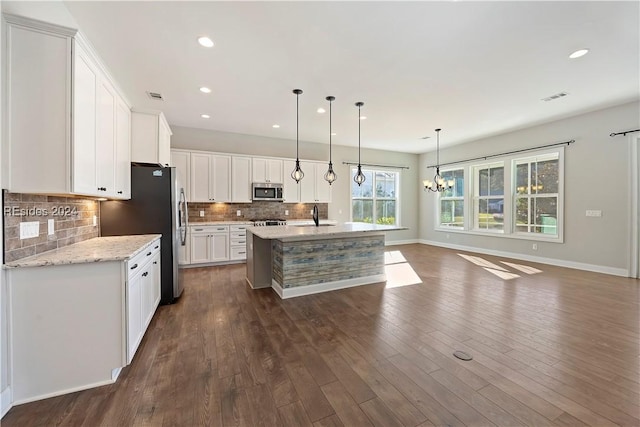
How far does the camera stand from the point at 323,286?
3.87 meters

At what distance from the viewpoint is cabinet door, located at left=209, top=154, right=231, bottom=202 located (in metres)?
5.55

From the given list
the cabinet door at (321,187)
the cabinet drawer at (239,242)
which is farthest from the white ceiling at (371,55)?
the cabinet drawer at (239,242)

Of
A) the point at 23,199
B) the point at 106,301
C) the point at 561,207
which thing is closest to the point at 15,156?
the point at 23,199

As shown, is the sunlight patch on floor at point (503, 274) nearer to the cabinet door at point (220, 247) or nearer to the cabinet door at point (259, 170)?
the cabinet door at point (259, 170)

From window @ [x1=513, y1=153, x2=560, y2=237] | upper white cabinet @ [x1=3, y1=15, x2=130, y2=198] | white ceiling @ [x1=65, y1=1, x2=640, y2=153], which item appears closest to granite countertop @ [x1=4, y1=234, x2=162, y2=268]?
upper white cabinet @ [x1=3, y1=15, x2=130, y2=198]

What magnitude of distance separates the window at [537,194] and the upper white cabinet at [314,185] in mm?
4470

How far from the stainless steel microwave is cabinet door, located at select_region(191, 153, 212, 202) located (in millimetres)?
928

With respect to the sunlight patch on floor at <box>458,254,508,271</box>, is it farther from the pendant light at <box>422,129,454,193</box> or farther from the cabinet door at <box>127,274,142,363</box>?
the cabinet door at <box>127,274,142,363</box>

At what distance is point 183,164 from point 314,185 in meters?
2.94

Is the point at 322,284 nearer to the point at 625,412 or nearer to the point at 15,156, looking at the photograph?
the point at 625,412

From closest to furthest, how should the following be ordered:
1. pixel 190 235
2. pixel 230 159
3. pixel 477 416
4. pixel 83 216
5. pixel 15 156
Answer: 1. pixel 477 416
2. pixel 15 156
3. pixel 83 216
4. pixel 190 235
5. pixel 230 159

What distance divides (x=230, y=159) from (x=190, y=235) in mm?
1779

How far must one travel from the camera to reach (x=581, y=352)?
2273 mm

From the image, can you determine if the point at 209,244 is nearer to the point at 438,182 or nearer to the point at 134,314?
the point at 134,314
